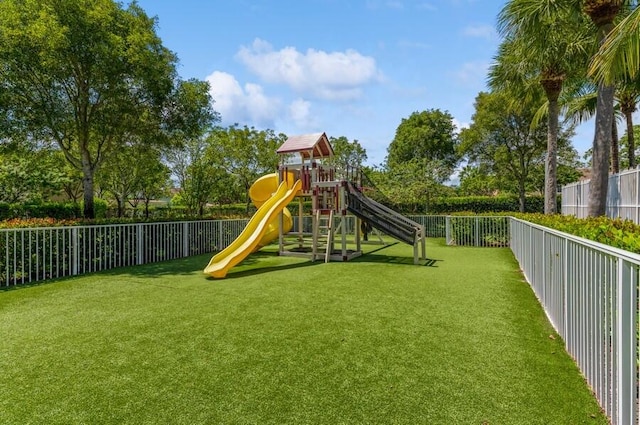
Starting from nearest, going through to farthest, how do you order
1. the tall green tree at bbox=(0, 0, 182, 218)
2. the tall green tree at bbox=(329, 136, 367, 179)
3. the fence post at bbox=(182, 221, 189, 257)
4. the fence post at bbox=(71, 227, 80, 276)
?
the fence post at bbox=(71, 227, 80, 276) → the tall green tree at bbox=(0, 0, 182, 218) → the fence post at bbox=(182, 221, 189, 257) → the tall green tree at bbox=(329, 136, 367, 179)

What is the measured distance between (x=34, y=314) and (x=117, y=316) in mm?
1226

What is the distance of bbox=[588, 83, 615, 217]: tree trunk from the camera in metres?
8.02

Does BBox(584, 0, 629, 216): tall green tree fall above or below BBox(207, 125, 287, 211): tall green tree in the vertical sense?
below

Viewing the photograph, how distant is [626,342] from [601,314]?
0.51 meters

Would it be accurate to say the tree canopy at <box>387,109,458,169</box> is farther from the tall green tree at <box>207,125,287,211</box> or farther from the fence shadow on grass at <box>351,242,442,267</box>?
the fence shadow on grass at <box>351,242,442,267</box>

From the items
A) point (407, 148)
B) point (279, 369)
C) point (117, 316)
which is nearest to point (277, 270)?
point (117, 316)

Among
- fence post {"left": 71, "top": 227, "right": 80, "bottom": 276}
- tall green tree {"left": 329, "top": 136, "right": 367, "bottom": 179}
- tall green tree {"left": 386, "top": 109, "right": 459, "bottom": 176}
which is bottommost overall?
fence post {"left": 71, "top": 227, "right": 80, "bottom": 276}

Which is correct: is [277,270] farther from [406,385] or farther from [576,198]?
[576,198]

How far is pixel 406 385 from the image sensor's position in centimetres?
286

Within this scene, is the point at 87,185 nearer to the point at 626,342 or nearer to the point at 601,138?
the point at 626,342

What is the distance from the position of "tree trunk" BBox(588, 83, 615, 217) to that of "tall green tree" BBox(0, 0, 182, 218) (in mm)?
11298

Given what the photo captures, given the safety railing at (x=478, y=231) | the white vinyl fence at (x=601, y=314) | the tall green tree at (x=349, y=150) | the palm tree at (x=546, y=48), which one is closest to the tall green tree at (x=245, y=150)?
the tall green tree at (x=349, y=150)

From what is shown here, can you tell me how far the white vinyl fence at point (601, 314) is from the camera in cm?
192

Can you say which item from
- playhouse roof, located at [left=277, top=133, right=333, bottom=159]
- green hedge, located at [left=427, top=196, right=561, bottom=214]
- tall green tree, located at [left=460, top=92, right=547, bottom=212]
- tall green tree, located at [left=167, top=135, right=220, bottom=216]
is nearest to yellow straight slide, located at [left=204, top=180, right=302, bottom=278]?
playhouse roof, located at [left=277, top=133, right=333, bottom=159]
